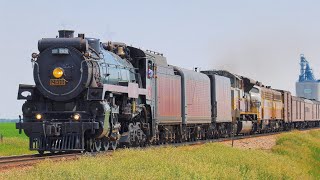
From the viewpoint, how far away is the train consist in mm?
20766

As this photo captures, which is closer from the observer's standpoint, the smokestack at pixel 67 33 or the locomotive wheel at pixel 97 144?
the locomotive wheel at pixel 97 144

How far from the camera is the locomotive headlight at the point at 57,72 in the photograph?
69.7 feet

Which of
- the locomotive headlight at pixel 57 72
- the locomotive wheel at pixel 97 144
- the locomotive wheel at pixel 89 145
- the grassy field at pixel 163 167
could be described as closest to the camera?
the grassy field at pixel 163 167

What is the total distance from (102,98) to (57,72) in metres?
1.96

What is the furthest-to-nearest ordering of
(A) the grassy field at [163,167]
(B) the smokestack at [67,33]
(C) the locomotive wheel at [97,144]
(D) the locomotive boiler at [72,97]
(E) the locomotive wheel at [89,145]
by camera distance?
(B) the smokestack at [67,33], (C) the locomotive wheel at [97,144], (E) the locomotive wheel at [89,145], (D) the locomotive boiler at [72,97], (A) the grassy field at [163,167]

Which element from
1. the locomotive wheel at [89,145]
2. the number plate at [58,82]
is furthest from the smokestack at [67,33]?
the locomotive wheel at [89,145]

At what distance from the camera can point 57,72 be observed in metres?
21.3

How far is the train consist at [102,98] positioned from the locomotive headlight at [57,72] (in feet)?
0.08

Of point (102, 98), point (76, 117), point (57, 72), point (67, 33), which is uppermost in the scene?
point (67, 33)

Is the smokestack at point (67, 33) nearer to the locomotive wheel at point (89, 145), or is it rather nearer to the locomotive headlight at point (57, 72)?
the locomotive headlight at point (57, 72)

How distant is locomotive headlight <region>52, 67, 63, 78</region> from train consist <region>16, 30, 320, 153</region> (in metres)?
0.02

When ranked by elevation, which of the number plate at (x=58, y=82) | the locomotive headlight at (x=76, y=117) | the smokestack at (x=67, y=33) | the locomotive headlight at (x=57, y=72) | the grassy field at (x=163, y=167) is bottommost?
the grassy field at (x=163, y=167)

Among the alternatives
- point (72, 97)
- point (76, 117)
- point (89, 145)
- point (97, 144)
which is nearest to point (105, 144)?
point (97, 144)

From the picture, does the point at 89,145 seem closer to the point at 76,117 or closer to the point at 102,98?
the point at 76,117
